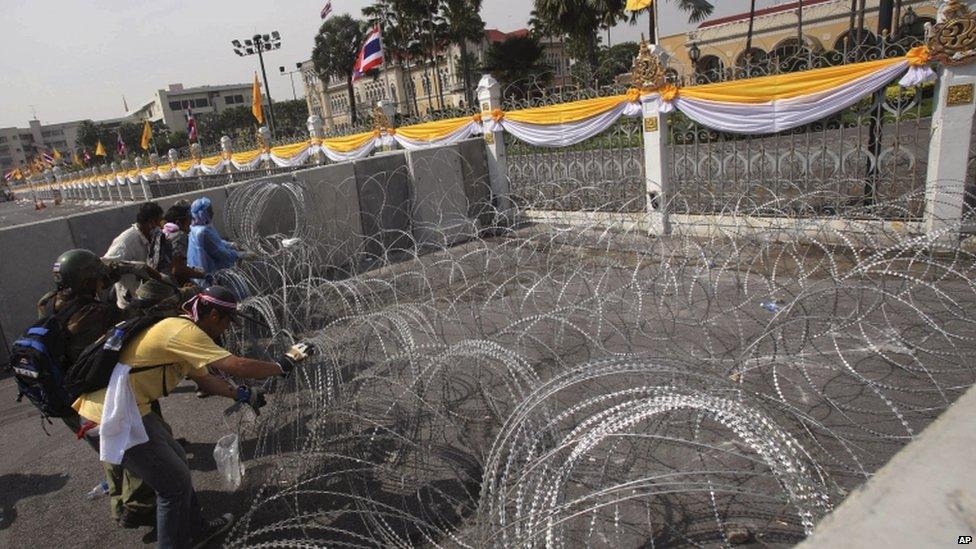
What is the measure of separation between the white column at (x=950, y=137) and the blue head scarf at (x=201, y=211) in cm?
894

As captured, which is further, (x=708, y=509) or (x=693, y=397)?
(x=708, y=509)

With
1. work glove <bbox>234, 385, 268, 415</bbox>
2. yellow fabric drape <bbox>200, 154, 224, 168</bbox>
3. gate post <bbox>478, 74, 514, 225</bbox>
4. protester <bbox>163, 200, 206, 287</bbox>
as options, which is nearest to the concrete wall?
gate post <bbox>478, 74, 514, 225</bbox>

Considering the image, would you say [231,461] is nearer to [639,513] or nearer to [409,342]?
[409,342]

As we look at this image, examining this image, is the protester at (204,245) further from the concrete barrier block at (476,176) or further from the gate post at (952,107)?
the gate post at (952,107)

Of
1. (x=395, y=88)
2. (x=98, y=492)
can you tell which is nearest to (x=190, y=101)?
(x=395, y=88)

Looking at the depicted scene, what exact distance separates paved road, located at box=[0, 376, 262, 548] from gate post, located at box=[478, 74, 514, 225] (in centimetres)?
816

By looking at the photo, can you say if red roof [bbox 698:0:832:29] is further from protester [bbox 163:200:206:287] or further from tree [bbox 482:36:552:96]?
protester [bbox 163:200:206:287]

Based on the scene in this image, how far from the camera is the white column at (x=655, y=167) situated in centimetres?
1038

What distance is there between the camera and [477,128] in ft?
44.3

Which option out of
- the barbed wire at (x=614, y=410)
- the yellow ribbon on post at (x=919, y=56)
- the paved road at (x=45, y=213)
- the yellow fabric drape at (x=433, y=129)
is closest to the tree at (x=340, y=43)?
the paved road at (x=45, y=213)

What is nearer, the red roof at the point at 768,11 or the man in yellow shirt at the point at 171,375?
the man in yellow shirt at the point at 171,375

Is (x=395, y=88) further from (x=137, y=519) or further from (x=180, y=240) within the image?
(x=137, y=519)

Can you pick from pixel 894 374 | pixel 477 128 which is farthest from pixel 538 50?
pixel 894 374

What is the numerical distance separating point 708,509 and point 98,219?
899cm
